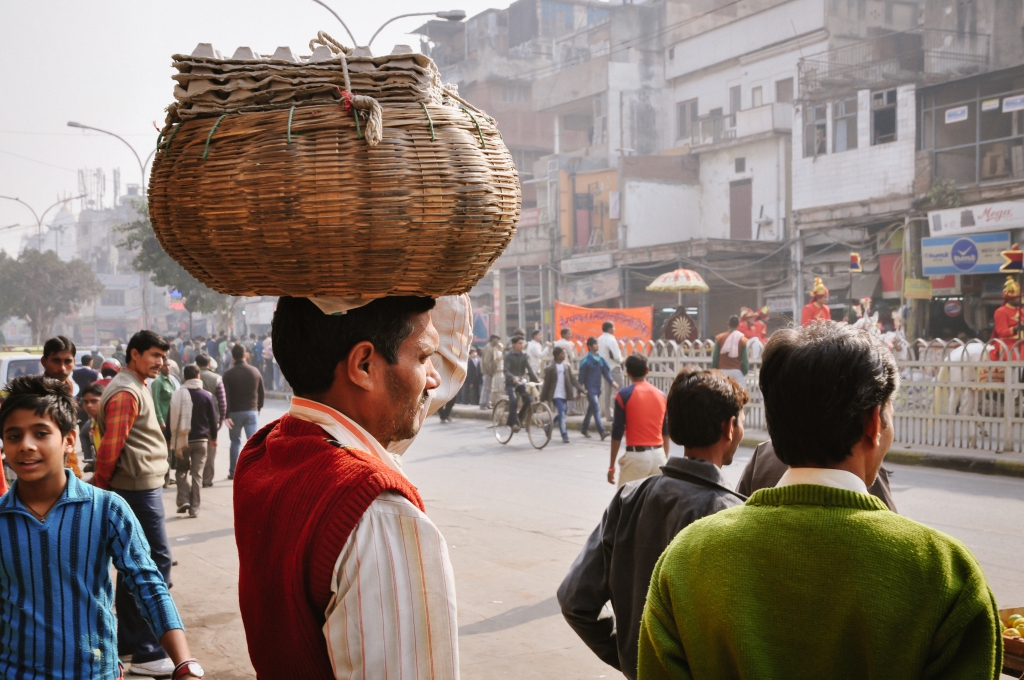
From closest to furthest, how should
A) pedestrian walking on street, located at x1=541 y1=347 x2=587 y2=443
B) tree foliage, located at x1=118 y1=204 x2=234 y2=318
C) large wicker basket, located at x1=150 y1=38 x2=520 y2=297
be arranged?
large wicker basket, located at x1=150 y1=38 x2=520 y2=297 < pedestrian walking on street, located at x1=541 y1=347 x2=587 y2=443 < tree foliage, located at x1=118 y1=204 x2=234 y2=318

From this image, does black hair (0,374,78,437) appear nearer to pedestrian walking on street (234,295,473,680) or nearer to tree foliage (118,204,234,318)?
pedestrian walking on street (234,295,473,680)

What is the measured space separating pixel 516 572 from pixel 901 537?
229 inches

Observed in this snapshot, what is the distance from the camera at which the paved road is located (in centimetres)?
551

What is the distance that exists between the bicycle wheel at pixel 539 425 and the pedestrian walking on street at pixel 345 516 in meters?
13.2

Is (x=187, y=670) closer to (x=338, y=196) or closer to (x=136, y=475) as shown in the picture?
(x=338, y=196)

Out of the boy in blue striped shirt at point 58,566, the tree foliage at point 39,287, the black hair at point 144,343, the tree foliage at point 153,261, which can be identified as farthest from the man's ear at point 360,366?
the tree foliage at point 39,287

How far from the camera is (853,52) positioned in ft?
94.2

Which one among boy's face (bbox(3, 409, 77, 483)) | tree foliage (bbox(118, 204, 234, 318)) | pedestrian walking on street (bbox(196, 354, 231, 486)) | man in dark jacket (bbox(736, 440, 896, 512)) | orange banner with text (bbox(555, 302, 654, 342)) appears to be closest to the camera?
boy's face (bbox(3, 409, 77, 483))

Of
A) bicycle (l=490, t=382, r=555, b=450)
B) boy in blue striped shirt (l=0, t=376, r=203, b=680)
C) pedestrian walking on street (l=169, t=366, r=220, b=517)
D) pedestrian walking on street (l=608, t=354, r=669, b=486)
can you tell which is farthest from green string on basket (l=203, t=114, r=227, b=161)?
bicycle (l=490, t=382, r=555, b=450)

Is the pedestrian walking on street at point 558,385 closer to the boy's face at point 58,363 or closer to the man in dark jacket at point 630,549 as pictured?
the boy's face at point 58,363

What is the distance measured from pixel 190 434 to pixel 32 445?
7.43 meters

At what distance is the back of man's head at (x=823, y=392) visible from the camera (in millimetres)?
1663

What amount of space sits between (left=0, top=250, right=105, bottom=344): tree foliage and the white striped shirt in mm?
54467

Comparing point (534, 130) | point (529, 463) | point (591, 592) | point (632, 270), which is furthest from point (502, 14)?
point (591, 592)
